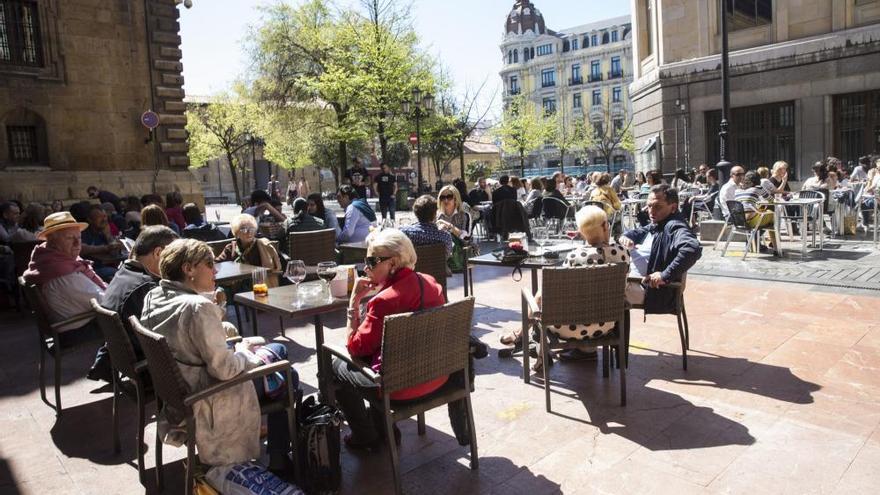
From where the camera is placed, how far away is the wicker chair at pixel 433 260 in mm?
5055

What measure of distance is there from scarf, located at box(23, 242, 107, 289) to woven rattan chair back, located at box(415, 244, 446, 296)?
→ 2677 mm

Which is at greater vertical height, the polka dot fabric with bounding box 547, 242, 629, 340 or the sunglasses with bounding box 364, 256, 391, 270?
the sunglasses with bounding box 364, 256, 391, 270

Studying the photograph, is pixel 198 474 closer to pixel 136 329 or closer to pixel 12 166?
pixel 136 329

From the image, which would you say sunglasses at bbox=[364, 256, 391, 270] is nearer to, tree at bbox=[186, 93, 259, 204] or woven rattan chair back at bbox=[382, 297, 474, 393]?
woven rattan chair back at bbox=[382, 297, 474, 393]

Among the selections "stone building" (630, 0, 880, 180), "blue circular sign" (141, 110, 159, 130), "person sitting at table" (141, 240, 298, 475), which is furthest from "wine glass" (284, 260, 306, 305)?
"stone building" (630, 0, 880, 180)

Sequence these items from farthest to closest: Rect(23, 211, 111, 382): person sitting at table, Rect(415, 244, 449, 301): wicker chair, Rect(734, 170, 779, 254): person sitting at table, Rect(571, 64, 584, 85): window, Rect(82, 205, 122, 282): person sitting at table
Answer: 1. Rect(571, 64, 584, 85): window
2. Rect(734, 170, 779, 254): person sitting at table
3. Rect(82, 205, 122, 282): person sitting at table
4. Rect(415, 244, 449, 301): wicker chair
5. Rect(23, 211, 111, 382): person sitting at table

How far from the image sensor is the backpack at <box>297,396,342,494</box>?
9.41 ft

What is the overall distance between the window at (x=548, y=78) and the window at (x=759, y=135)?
56671mm

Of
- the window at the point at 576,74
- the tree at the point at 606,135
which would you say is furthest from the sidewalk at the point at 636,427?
the window at the point at 576,74

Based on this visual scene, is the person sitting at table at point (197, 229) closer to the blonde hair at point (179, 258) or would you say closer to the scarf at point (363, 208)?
the scarf at point (363, 208)

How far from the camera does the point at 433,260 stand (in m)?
5.12

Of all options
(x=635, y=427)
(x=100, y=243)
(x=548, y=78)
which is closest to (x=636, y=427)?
(x=635, y=427)

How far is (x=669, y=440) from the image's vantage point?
339cm

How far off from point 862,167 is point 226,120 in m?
38.6
